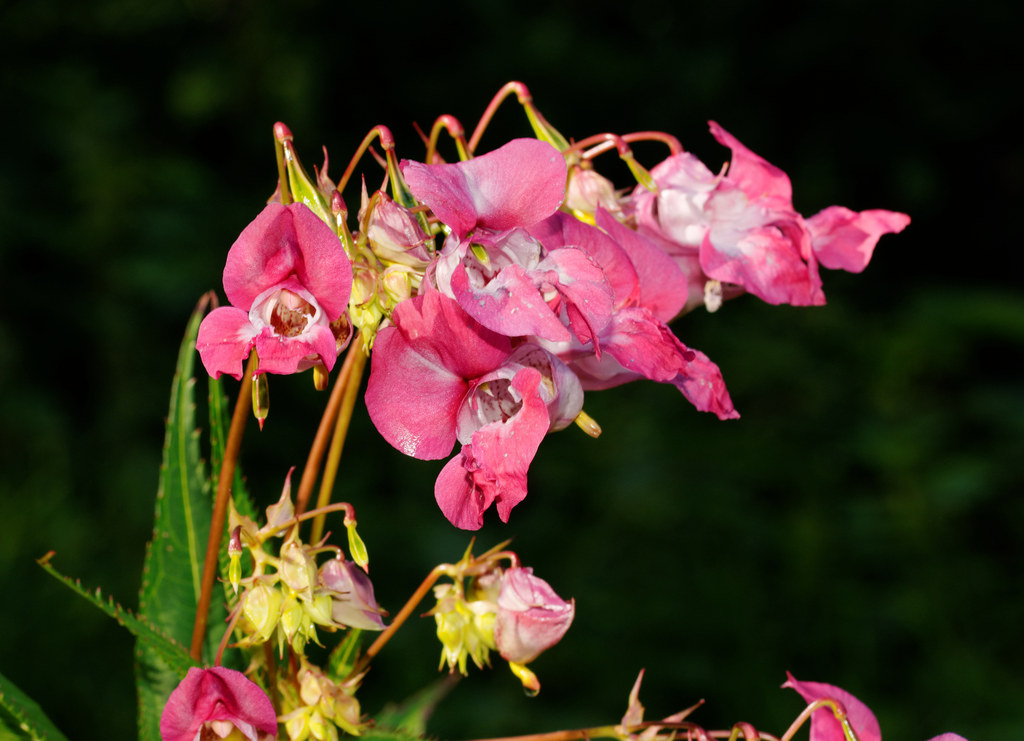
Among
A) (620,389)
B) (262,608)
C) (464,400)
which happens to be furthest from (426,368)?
(620,389)

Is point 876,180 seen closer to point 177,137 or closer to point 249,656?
point 177,137

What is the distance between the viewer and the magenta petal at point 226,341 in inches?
18.6

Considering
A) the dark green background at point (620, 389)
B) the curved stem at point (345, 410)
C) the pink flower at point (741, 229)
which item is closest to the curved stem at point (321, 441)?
the curved stem at point (345, 410)

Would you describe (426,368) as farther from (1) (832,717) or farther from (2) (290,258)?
(1) (832,717)

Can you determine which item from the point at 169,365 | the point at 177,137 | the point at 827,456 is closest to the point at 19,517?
the point at 169,365

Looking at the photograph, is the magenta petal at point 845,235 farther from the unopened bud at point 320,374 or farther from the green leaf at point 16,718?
the green leaf at point 16,718

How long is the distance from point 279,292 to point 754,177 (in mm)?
318

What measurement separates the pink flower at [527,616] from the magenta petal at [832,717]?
138 mm

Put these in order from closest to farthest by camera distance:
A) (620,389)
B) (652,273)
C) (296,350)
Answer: (296,350) < (652,273) < (620,389)

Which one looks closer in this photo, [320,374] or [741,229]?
[320,374]

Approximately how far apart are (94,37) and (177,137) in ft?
0.99

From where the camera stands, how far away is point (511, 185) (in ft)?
1.65

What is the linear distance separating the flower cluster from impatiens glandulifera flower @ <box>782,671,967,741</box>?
0.17 metres

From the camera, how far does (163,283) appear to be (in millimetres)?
2266
